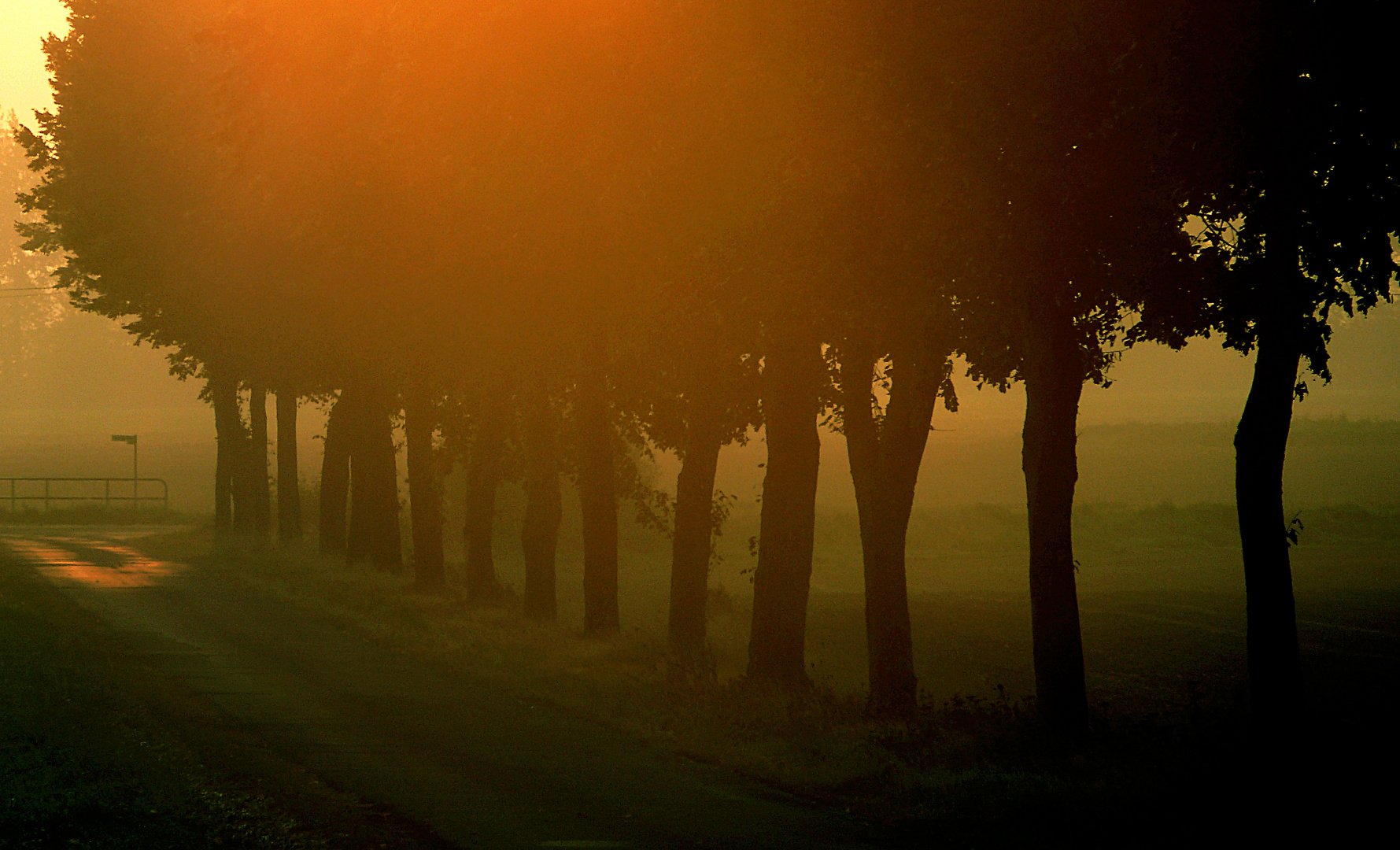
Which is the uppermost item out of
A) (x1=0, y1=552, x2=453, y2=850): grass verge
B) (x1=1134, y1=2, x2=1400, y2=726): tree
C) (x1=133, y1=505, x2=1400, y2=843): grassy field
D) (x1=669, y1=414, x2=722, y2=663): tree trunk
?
(x1=1134, y1=2, x2=1400, y2=726): tree

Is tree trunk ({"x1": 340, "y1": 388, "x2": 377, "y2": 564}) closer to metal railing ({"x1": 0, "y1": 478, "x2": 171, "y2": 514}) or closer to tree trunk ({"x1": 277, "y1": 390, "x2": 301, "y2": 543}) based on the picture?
tree trunk ({"x1": 277, "y1": 390, "x2": 301, "y2": 543})

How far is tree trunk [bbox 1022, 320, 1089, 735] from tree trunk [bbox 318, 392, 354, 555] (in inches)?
1098

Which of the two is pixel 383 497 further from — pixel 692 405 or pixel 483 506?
pixel 692 405

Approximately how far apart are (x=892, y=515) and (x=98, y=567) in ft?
84.0

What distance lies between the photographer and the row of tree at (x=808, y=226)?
1073 cm

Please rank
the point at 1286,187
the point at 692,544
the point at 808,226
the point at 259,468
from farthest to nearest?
the point at 259,468 → the point at 692,544 → the point at 808,226 → the point at 1286,187

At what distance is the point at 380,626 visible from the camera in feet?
73.9

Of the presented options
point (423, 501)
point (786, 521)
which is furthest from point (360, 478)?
point (786, 521)

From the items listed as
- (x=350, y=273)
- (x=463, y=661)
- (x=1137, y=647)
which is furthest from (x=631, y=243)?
(x=1137, y=647)

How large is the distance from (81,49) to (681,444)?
83.2ft

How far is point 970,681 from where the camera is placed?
922 inches

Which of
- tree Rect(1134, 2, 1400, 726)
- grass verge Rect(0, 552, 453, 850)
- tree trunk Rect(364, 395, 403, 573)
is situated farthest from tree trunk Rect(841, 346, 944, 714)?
tree trunk Rect(364, 395, 403, 573)

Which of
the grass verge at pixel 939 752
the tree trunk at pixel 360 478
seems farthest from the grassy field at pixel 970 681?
the tree trunk at pixel 360 478

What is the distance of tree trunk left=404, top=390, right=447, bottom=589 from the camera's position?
2977cm
